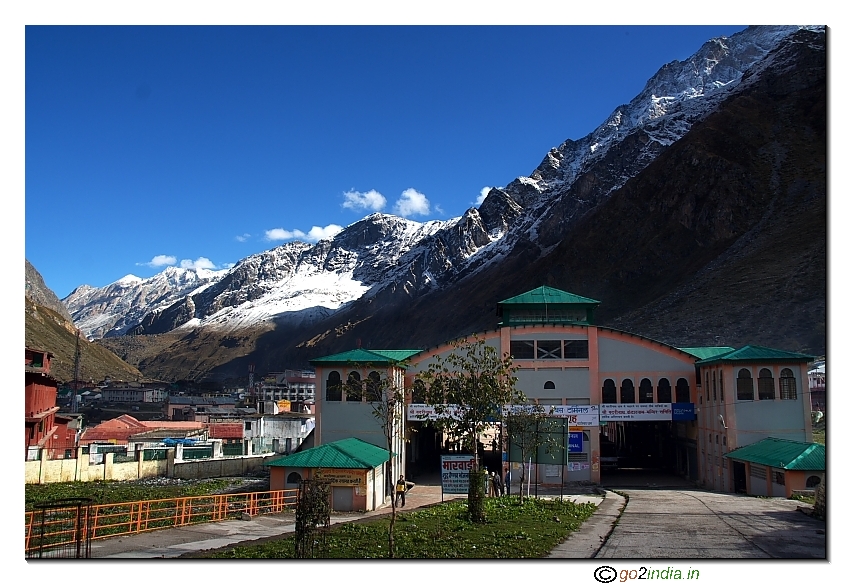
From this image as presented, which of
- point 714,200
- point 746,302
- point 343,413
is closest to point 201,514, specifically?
→ point 343,413

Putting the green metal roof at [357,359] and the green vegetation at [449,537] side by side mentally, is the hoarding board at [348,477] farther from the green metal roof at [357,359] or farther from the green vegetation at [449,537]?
the green metal roof at [357,359]

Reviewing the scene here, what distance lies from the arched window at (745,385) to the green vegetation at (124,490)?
23.2 metres

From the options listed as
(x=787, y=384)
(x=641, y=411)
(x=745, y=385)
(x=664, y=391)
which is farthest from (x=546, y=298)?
(x=787, y=384)

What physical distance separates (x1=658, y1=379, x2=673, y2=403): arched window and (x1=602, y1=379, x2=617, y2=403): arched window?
2196mm

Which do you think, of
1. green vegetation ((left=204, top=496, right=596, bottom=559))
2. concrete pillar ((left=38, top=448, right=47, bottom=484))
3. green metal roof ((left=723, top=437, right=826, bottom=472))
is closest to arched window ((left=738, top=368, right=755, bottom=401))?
green metal roof ((left=723, top=437, right=826, bottom=472))

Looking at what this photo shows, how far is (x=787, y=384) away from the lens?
31.5 meters

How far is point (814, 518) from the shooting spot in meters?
20.6

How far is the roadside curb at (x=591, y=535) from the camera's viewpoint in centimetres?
1532

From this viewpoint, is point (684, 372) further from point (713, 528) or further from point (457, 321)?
point (457, 321)

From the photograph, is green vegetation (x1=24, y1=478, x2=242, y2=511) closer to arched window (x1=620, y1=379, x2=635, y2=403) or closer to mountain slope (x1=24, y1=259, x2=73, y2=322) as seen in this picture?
arched window (x1=620, y1=379, x2=635, y2=403)

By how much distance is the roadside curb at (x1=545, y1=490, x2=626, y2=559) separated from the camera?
1532cm

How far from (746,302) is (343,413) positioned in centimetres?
6959

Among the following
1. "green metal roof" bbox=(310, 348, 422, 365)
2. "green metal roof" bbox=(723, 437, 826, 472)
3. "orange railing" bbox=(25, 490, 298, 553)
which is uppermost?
"green metal roof" bbox=(310, 348, 422, 365)

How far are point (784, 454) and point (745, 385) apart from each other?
4.69 metres
